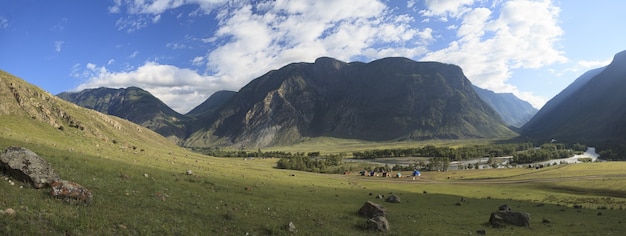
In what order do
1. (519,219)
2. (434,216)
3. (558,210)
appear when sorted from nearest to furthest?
(519,219) → (434,216) → (558,210)

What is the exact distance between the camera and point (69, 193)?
853 inches

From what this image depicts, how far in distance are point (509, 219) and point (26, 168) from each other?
42.7 metres

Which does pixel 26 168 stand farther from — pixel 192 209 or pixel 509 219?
pixel 509 219

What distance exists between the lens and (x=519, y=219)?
3672cm

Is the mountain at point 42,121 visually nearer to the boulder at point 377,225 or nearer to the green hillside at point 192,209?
Result: the green hillside at point 192,209

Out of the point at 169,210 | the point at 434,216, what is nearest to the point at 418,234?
the point at 434,216

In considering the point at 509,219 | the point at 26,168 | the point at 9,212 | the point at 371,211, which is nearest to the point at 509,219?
the point at 509,219

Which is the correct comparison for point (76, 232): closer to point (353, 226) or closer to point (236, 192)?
point (353, 226)

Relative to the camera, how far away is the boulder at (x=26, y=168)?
23172 millimetres

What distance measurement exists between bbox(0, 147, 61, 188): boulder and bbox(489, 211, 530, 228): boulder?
128ft

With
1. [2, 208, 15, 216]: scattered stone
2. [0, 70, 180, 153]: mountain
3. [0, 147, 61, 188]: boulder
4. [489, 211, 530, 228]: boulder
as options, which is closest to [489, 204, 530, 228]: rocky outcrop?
[489, 211, 530, 228]: boulder

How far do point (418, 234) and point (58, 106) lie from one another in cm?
9075

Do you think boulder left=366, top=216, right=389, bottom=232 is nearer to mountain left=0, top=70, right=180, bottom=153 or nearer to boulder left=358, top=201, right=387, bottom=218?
boulder left=358, top=201, right=387, bottom=218

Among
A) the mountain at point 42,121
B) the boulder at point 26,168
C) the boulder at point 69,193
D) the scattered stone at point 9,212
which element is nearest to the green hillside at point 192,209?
the scattered stone at point 9,212
